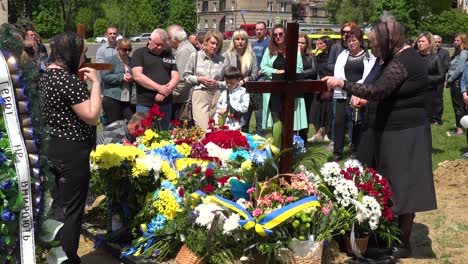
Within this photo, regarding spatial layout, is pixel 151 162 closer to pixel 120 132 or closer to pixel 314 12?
pixel 120 132

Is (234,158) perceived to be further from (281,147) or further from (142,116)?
(142,116)

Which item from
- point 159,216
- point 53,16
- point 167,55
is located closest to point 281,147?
point 159,216

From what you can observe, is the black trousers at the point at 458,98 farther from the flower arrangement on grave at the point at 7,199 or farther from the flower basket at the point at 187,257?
the flower arrangement on grave at the point at 7,199

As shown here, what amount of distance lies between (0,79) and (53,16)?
63.2 m

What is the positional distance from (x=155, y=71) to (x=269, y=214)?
358 cm

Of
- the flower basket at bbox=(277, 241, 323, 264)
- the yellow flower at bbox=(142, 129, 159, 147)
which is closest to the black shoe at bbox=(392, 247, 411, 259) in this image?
the flower basket at bbox=(277, 241, 323, 264)

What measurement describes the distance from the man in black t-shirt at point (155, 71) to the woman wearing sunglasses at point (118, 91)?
65cm

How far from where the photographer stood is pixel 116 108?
8.91 m

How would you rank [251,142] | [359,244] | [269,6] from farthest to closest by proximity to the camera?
1. [269,6]
2. [251,142]
3. [359,244]

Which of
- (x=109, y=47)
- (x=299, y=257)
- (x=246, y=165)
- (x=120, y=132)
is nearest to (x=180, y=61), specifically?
(x=109, y=47)

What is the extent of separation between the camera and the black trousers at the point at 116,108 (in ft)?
29.2

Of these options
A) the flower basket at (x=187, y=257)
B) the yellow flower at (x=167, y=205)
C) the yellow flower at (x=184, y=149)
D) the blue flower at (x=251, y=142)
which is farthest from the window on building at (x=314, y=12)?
the flower basket at (x=187, y=257)

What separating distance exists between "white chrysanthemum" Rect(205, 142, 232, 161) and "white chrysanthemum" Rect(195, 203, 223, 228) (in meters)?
1.12

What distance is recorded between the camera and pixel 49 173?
4086mm
